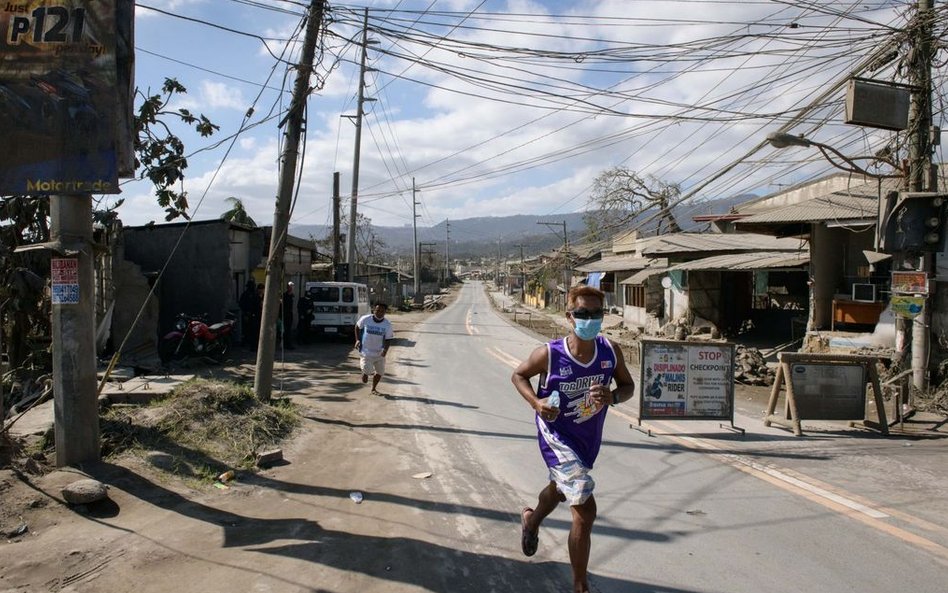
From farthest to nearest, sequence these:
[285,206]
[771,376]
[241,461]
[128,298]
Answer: [771,376] → [128,298] → [285,206] → [241,461]

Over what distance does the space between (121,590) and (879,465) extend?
747 centimetres

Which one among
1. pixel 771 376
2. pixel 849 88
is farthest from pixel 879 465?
pixel 771 376

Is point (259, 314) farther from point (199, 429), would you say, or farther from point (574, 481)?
point (574, 481)

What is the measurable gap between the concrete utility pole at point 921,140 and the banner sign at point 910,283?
867mm

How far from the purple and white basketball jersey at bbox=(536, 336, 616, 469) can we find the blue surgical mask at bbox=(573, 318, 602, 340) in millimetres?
152

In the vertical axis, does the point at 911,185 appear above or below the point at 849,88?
below

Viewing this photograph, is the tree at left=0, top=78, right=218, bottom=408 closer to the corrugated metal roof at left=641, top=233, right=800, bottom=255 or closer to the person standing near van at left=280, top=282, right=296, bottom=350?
the person standing near van at left=280, top=282, right=296, bottom=350

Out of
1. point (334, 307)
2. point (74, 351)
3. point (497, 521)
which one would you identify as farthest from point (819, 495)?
point (334, 307)

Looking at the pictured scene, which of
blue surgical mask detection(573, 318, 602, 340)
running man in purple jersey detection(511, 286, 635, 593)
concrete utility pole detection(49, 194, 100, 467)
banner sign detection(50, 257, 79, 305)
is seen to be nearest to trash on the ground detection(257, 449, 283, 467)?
concrete utility pole detection(49, 194, 100, 467)

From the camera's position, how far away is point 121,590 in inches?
157

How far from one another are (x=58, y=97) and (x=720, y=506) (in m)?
7.11

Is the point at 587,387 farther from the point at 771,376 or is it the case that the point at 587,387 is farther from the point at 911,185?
the point at 771,376

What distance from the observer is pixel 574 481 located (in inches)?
150

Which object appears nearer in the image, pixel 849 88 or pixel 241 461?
pixel 241 461
